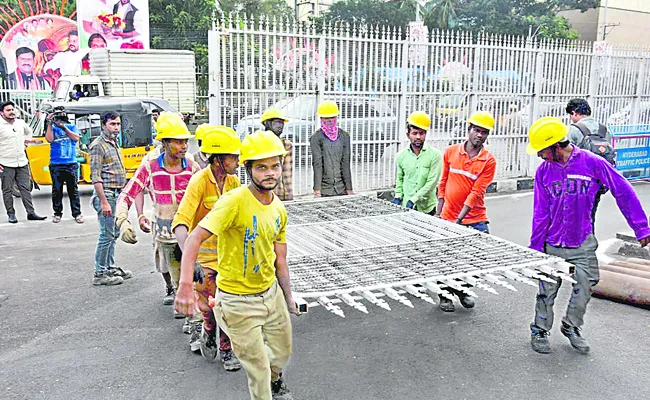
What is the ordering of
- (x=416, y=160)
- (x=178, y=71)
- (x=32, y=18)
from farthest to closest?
1. (x=32, y=18)
2. (x=178, y=71)
3. (x=416, y=160)

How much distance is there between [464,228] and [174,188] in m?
2.50

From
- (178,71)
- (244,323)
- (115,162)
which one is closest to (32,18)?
(178,71)

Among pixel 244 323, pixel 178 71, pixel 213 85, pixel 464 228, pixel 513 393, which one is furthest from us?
pixel 178 71

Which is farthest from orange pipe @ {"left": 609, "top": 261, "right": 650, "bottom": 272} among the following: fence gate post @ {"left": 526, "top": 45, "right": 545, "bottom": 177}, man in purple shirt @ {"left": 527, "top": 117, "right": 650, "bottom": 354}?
fence gate post @ {"left": 526, "top": 45, "right": 545, "bottom": 177}

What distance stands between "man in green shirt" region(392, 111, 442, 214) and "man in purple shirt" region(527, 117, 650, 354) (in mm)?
1423

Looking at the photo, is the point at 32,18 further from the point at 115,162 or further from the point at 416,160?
the point at 416,160

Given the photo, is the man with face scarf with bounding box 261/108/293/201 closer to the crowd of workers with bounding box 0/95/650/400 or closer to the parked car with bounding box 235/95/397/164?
the crowd of workers with bounding box 0/95/650/400

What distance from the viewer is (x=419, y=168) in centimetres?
589

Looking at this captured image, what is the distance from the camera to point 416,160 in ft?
19.4

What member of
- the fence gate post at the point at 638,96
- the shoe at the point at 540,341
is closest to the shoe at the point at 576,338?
the shoe at the point at 540,341

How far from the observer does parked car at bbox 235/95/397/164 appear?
31.1 feet

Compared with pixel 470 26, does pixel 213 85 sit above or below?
below

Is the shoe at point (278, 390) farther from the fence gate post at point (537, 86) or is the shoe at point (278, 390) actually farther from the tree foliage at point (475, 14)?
the tree foliage at point (475, 14)

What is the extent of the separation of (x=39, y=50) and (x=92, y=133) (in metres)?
17.8
